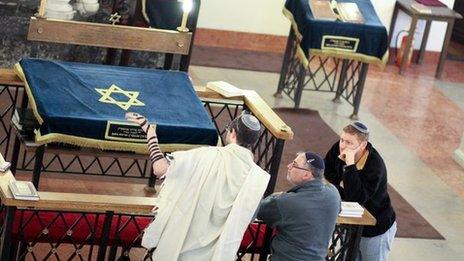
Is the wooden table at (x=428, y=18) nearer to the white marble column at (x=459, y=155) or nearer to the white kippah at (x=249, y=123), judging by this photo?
the white marble column at (x=459, y=155)

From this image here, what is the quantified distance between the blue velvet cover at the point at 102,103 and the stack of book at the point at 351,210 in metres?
1.31

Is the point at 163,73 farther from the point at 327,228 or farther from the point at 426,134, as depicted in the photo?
the point at 426,134

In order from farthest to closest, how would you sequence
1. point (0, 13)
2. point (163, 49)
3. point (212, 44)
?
point (212, 44) → point (0, 13) → point (163, 49)

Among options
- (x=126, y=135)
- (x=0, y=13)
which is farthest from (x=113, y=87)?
(x=0, y=13)

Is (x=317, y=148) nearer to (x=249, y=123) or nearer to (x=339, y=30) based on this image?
(x=339, y=30)

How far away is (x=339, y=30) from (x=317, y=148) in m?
1.49

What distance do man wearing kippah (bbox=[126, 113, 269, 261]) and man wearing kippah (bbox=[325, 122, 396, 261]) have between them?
0.97 metres

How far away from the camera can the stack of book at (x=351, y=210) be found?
8.47 metres

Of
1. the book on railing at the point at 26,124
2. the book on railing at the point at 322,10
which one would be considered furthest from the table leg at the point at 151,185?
the book on railing at the point at 322,10

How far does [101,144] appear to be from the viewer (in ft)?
30.1

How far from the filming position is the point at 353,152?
8617mm

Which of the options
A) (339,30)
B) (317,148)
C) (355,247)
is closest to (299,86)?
(339,30)

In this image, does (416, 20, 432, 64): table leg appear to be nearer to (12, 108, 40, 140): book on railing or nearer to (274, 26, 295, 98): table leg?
(274, 26, 295, 98): table leg

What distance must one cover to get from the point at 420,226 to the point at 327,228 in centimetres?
371
